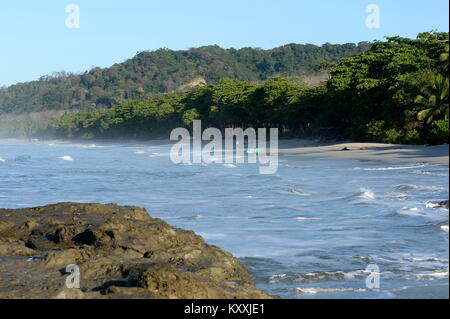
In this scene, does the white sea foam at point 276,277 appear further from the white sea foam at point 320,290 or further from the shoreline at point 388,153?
the shoreline at point 388,153

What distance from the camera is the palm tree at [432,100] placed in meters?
33.9

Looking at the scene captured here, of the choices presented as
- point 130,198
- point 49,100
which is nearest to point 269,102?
point 130,198

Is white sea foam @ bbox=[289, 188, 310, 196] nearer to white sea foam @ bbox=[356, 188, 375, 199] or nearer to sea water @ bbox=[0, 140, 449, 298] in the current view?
sea water @ bbox=[0, 140, 449, 298]

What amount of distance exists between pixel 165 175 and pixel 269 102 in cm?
3507

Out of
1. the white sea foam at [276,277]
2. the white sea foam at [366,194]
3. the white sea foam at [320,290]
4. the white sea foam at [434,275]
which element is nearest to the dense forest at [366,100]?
the white sea foam at [366,194]

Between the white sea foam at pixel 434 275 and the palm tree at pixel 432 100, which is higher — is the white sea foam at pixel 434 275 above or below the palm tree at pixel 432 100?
below

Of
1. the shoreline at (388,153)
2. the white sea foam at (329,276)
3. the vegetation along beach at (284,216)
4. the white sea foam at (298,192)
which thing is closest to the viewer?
the vegetation along beach at (284,216)

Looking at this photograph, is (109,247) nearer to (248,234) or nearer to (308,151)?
(248,234)

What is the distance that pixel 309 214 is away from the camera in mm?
15195

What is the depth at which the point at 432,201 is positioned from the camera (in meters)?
15.9

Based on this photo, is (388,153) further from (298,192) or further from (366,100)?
(298,192)

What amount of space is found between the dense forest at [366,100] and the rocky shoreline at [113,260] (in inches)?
662

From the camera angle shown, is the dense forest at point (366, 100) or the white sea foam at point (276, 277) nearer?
the white sea foam at point (276, 277)

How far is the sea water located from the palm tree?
6619 millimetres
